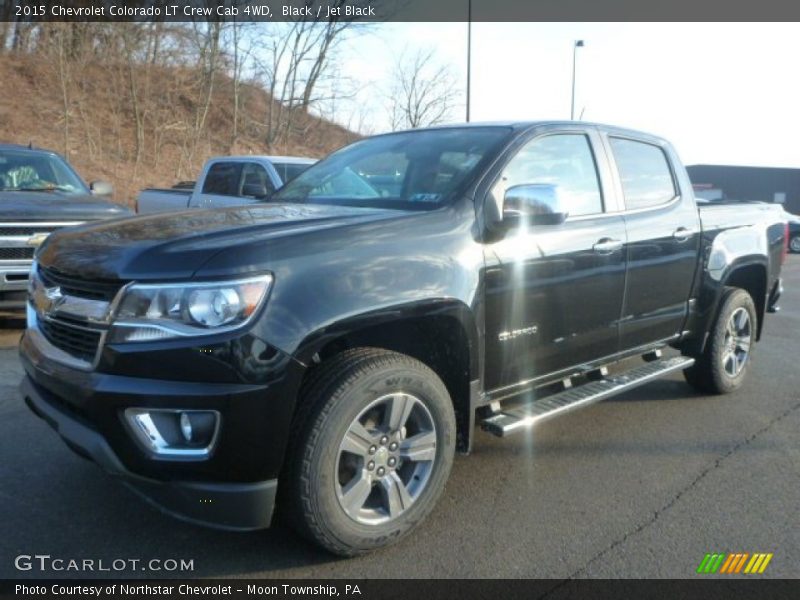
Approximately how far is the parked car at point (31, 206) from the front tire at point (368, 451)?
4.69m

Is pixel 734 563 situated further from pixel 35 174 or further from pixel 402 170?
pixel 35 174

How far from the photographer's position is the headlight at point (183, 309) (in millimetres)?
2582

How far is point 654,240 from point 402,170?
174 cm

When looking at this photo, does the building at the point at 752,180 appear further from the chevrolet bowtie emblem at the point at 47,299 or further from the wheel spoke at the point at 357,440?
the chevrolet bowtie emblem at the point at 47,299

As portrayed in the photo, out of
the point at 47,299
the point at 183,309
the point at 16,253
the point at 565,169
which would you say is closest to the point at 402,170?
the point at 565,169

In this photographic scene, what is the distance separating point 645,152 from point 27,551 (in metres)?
4.31

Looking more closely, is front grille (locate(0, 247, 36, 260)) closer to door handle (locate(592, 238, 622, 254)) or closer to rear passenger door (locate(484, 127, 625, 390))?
rear passenger door (locate(484, 127, 625, 390))

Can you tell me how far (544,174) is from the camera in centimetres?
400

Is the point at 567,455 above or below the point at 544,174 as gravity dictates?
below

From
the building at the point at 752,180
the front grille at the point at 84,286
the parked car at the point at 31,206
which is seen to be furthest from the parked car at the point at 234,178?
the building at the point at 752,180

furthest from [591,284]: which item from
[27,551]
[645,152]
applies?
[27,551]

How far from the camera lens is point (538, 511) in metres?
3.50

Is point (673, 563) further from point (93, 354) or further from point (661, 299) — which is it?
point (93, 354)

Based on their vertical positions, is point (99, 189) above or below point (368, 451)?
above
